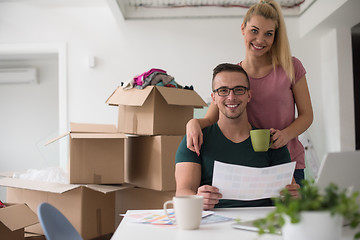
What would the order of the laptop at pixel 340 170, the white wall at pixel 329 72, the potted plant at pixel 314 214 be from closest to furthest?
1. the potted plant at pixel 314 214
2. the laptop at pixel 340 170
3. the white wall at pixel 329 72

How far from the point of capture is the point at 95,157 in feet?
8.34

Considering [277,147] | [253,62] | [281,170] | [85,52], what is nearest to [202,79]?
[85,52]

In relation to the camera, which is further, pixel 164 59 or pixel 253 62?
pixel 164 59

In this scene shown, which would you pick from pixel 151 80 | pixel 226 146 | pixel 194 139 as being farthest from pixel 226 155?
pixel 151 80

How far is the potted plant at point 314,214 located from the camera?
2.13ft

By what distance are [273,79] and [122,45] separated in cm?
280

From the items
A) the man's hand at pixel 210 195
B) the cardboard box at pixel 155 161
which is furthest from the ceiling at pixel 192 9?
the man's hand at pixel 210 195

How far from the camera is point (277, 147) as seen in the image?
4.95 feet

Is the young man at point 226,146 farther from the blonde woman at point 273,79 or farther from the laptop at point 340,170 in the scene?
the laptop at point 340,170

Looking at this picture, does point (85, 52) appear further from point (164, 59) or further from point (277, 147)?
point (277, 147)

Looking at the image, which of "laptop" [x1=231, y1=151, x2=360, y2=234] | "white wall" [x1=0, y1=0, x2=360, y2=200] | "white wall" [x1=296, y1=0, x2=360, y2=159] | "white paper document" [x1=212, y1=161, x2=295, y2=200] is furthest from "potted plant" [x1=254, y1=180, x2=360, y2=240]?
"white wall" [x1=0, y1=0, x2=360, y2=200]

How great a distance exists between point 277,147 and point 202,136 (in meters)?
0.30

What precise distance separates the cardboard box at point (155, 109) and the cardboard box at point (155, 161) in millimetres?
79

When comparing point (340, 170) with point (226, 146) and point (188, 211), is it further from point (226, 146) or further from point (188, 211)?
point (226, 146)
